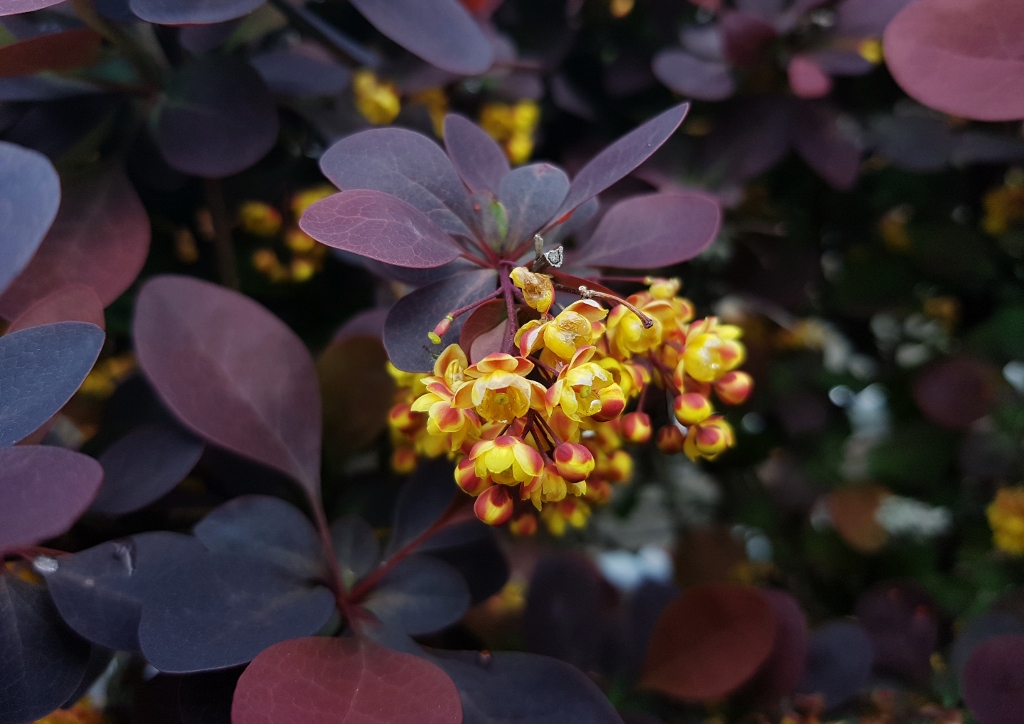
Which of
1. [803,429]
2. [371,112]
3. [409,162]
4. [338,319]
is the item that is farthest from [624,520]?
[409,162]

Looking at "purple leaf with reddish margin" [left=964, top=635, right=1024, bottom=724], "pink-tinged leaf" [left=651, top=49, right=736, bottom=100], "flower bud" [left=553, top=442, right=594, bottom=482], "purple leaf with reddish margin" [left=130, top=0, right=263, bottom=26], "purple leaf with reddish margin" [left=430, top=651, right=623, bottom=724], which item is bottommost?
"purple leaf with reddish margin" [left=964, top=635, right=1024, bottom=724]

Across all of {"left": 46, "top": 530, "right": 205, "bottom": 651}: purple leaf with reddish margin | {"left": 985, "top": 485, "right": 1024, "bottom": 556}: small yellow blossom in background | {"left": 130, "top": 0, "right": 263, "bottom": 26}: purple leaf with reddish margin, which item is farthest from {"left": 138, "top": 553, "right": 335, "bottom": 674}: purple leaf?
{"left": 985, "top": 485, "right": 1024, "bottom": 556}: small yellow blossom in background

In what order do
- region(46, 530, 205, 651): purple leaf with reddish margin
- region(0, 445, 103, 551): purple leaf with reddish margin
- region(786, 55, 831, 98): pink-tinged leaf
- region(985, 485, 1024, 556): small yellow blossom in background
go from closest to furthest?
1. region(0, 445, 103, 551): purple leaf with reddish margin
2. region(46, 530, 205, 651): purple leaf with reddish margin
3. region(786, 55, 831, 98): pink-tinged leaf
4. region(985, 485, 1024, 556): small yellow blossom in background

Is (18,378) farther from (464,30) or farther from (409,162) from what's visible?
(464,30)

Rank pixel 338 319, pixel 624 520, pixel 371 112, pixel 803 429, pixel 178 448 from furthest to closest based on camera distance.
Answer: pixel 624 520
pixel 803 429
pixel 338 319
pixel 371 112
pixel 178 448

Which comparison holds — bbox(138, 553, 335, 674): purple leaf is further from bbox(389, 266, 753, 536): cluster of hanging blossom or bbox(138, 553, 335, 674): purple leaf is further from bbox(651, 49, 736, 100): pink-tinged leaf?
bbox(651, 49, 736, 100): pink-tinged leaf

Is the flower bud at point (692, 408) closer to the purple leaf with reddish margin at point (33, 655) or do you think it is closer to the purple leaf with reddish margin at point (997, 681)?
the purple leaf with reddish margin at point (997, 681)
